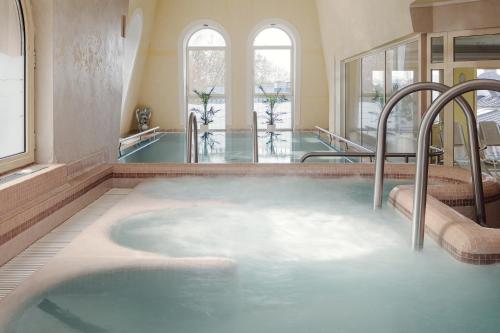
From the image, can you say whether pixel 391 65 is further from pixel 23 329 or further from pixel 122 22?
pixel 23 329

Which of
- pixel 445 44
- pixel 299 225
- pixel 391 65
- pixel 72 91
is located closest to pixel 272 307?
pixel 299 225

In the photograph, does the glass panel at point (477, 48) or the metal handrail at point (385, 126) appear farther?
the glass panel at point (477, 48)

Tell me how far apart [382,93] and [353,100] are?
263 centimetres

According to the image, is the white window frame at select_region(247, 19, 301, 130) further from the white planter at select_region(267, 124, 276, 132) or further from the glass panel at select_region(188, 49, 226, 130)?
the glass panel at select_region(188, 49, 226, 130)

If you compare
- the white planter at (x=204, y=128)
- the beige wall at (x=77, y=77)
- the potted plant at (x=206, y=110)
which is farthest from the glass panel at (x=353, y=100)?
the beige wall at (x=77, y=77)

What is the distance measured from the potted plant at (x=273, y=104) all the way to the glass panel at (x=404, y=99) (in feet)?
26.3

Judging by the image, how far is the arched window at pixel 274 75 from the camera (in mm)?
17391

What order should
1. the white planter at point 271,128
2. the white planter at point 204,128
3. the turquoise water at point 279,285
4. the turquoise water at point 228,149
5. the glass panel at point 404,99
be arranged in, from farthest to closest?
the white planter at point 271,128 → the white planter at point 204,128 → the turquoise water at point 228,149 → the glass panel at point 404,99 → the turquoise water at point 279,285

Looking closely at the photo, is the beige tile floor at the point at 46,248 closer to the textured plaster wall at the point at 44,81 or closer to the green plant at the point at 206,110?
the textured plaster wall at the point at 44,81

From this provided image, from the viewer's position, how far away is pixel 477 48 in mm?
7582

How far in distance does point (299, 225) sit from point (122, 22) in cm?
290

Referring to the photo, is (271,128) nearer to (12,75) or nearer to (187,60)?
(187,60)

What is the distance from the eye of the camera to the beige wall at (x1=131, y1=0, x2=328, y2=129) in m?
16.9

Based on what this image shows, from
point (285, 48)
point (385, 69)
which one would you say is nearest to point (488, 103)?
point (385, 69)
